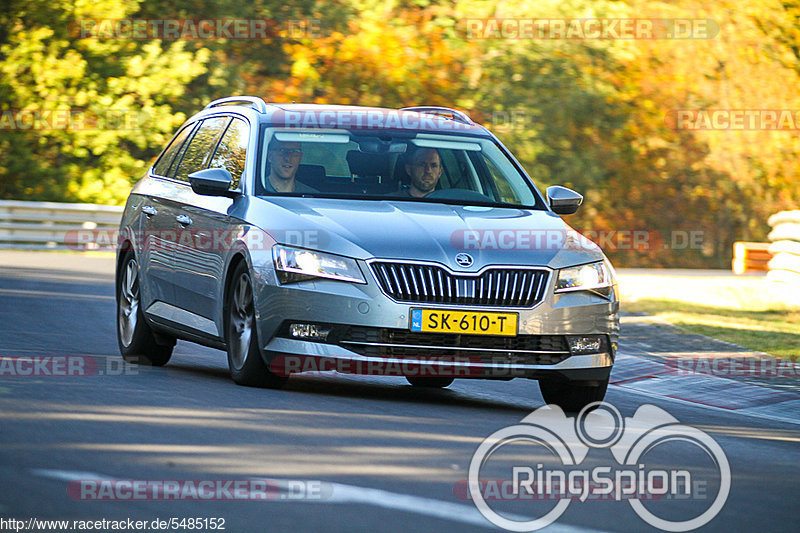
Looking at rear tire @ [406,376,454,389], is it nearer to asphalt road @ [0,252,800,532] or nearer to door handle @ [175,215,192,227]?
asphalt road @ [0,252,800,532]

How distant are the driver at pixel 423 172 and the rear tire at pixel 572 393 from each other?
57.0 inches

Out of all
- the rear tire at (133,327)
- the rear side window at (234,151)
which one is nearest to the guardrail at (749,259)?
the rear tire at (133,327)

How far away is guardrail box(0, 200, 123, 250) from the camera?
103ft

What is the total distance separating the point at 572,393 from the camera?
9539 millimetres

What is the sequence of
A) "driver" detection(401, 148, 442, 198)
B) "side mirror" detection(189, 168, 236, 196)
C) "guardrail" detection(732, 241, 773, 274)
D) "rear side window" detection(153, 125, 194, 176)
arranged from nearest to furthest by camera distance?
"side mirror" detection(189, 168, 236, 196)
"driver" detection(401, 148, 442, 198)
"rear side window" detection(153, 125, 194, 176)
"guardrail" detection(732, 241, 773, 274)

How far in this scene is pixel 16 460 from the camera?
6402 mm

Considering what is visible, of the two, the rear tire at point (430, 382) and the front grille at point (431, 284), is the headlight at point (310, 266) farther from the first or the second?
the rear tire at point (430, 382)

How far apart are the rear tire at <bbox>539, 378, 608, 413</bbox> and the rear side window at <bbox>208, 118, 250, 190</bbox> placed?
→ 2370mm

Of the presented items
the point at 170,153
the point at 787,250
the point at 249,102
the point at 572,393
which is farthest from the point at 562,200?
the point at 787,250

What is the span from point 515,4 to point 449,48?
206cm

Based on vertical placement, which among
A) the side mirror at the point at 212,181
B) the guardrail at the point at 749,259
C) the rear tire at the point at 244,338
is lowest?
the guardrail at the point at 749,259

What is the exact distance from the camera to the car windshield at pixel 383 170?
9.76 metres

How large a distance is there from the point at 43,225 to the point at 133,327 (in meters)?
21.1

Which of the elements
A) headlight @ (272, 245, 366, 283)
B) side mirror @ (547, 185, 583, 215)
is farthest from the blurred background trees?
headlight @ (272, 245, 366, 283)
